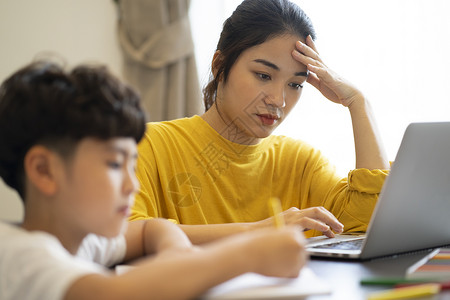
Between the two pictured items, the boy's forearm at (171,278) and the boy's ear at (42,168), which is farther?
the boy's ear at (42,168)

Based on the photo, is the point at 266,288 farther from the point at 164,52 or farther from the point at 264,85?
the point at 164,52

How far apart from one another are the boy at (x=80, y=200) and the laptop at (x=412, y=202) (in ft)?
0.87

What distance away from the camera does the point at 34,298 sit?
0.57 meters

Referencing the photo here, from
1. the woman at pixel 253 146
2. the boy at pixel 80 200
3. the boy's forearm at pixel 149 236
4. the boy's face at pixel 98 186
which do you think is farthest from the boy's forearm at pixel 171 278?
the woman at pixel 253 146

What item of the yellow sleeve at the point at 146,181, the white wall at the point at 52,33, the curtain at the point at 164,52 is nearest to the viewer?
the yellow sleeve at the point at 146,181

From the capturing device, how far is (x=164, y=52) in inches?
93.9

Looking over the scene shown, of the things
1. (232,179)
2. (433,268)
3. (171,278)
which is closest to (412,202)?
(433,268)

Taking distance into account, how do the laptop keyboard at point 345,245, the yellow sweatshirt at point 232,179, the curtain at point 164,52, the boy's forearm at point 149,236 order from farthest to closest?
1. the curtain at point 164,52
2. the yellow sweatshirt at point 232,179
3. the laptop keyboard at point 345,245
4. the boy's forearm at point 149,236

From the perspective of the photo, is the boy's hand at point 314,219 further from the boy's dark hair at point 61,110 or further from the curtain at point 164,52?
the curtain at point 164,52

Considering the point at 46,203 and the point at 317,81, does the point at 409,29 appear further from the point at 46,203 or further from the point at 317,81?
the point at 46,203

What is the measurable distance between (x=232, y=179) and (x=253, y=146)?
Result: 5.0 inches

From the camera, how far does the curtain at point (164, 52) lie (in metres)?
2.38

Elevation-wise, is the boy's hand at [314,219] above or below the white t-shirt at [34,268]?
below

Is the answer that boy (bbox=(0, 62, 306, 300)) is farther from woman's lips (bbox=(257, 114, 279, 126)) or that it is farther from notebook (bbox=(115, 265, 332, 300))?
woman's lips (bbox=(257, 114, 279, 126))
